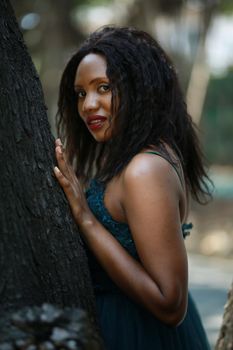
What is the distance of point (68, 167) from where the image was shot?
8.04 ft

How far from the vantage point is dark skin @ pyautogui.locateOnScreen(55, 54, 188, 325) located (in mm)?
2379

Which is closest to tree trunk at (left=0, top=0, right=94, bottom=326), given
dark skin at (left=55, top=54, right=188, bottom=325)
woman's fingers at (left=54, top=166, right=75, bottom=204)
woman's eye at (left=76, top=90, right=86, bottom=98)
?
woman's fingers at (left=54, top=166, right=75, bottom=204)

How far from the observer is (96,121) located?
2807 mm

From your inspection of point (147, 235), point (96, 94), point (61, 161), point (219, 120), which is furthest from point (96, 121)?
point (219, 120)

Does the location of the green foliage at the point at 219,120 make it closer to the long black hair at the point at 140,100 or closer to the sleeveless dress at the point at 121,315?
the long black hair at the point at 140,100

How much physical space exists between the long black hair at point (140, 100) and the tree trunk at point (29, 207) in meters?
0.38

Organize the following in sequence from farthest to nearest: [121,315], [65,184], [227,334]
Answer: [121,315] → [65,184] → [227,334]

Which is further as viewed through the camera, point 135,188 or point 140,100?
point 140,100

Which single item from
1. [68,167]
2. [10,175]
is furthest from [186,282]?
[10,175]

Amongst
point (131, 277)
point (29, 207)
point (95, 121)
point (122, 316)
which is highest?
point (95, 121)

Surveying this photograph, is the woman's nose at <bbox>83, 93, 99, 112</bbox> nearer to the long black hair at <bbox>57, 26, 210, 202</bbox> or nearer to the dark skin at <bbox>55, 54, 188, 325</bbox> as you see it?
the long black hair at <bbox>57, 26, 210, 202</bbox>

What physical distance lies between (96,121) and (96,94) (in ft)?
0.35

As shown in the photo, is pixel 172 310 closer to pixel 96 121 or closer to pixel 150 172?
pixel 150 172

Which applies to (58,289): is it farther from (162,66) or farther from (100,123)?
(162,66)
